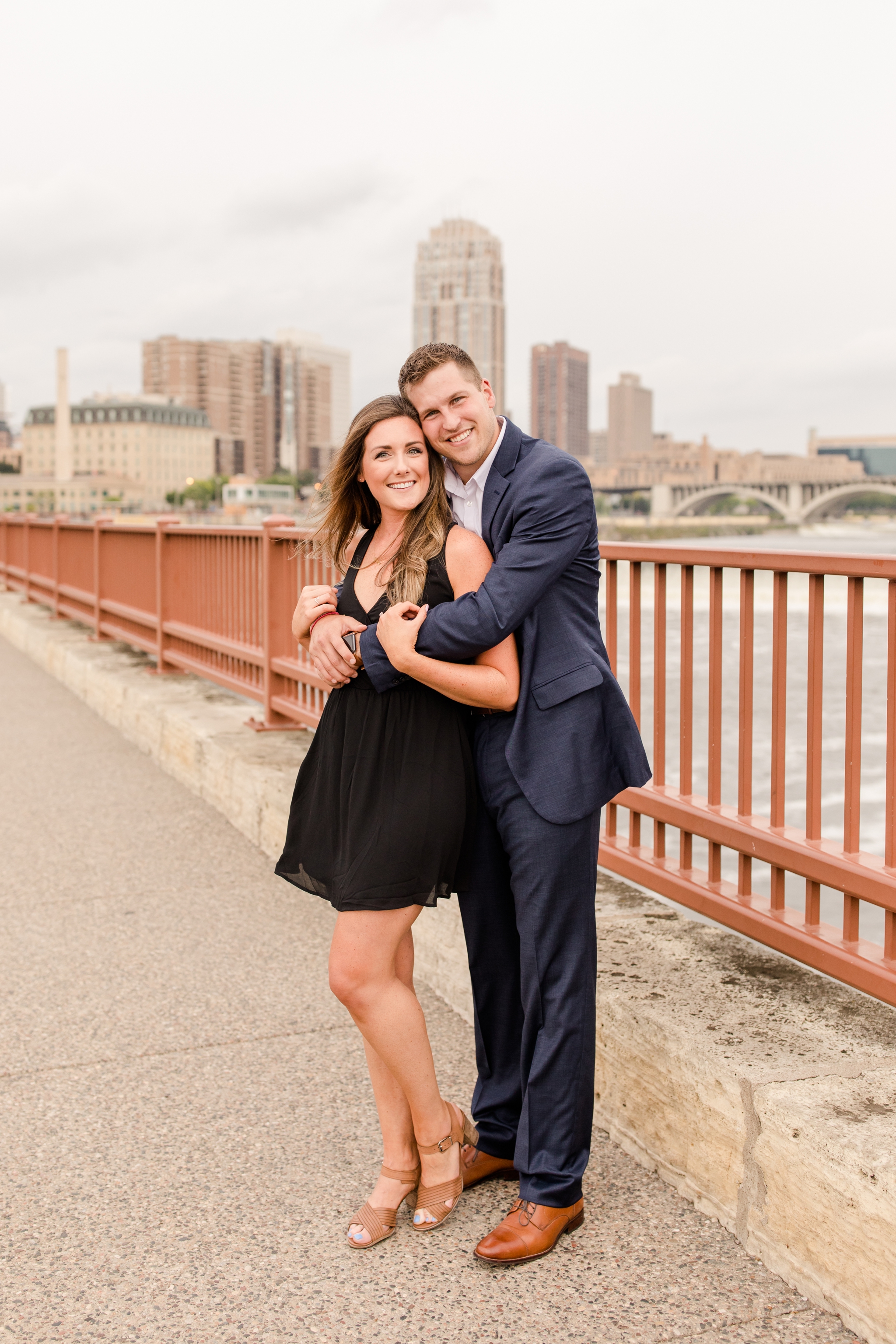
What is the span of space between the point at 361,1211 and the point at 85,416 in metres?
200

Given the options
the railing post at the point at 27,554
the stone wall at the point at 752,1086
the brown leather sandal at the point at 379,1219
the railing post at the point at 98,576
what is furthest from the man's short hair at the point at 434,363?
the railing post at the point at 27,554

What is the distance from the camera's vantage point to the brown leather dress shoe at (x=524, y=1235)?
244 cm

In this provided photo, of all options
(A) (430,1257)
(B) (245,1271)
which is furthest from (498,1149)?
(B) (245,1271)

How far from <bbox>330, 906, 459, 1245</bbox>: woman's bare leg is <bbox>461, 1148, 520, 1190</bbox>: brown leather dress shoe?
0.33 feet

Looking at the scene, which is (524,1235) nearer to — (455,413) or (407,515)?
(407,515)

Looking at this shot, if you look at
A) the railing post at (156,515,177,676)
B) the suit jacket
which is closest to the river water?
the suit jacket

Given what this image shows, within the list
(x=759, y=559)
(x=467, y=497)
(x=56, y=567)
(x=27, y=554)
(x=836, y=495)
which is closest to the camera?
(x=467, y=497)

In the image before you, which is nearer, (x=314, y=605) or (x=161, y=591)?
(x=314, y=605)

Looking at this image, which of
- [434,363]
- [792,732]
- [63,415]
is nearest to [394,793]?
[434,363]

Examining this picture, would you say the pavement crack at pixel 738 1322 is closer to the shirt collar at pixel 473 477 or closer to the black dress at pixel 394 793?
the black dress at pixel 394 793

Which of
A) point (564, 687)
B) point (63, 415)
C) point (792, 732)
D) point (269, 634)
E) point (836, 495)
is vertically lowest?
point (792, 732)

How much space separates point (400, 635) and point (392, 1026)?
823 mm

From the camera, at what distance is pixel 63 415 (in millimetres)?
132875

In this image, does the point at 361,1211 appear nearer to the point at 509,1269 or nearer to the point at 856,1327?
the point at 509,1269
